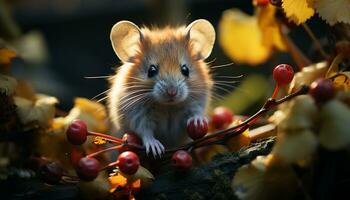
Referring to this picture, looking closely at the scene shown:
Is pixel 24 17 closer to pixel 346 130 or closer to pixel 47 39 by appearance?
pixel 47 39

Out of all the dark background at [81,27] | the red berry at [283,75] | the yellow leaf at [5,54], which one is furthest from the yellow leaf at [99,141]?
the dark background at [81,27]

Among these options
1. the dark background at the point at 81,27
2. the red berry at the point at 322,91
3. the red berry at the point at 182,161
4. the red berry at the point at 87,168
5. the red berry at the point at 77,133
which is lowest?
the red berry at the point at 322,91

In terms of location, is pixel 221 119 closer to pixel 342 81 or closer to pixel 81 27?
pixel 342 81

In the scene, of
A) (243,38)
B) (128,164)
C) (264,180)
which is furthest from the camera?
(243,38)

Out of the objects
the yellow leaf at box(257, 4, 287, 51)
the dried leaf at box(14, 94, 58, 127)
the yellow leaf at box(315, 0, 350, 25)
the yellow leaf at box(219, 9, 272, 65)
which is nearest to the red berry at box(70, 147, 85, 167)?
the dried leaf at box(14, 94, 58, 127)

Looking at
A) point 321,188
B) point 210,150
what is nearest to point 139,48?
point 210,150

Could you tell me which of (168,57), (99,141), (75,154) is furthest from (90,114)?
(99,141)

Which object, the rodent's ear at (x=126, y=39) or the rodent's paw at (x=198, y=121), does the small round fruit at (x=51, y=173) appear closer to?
the rodent's paw at (x=198, y=121)
